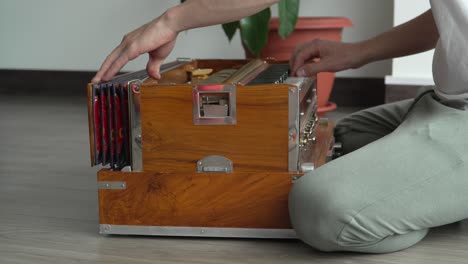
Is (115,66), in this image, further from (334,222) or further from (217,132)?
(334,222)

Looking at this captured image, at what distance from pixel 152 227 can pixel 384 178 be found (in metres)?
0.44

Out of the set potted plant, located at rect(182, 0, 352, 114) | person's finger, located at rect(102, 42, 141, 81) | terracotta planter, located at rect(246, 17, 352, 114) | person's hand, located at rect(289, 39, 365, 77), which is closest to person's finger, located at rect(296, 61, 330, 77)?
person's hand, located at rect(289, 39, 365, 77)

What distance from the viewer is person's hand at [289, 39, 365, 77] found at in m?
1.57

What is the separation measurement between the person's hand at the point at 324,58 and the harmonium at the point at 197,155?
8.7 inches

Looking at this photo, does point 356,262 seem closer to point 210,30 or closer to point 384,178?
point 384,178

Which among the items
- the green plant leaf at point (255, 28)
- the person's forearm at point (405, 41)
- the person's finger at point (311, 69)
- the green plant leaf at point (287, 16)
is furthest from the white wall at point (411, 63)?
the person's finger at point (311, 69)

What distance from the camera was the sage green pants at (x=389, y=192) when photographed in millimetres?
1180

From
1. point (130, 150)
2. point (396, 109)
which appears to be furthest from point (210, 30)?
point (130, 150)

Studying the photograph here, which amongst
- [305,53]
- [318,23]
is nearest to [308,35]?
[318,23]

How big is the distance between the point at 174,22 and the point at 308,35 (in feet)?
5.24

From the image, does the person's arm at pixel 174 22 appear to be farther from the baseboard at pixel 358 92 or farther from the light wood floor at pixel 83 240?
the baseboard at pixel 358 92

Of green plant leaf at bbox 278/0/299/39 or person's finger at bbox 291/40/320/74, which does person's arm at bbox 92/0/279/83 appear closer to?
person's finger at bbox 291/40/320/74

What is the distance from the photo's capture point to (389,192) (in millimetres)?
1194

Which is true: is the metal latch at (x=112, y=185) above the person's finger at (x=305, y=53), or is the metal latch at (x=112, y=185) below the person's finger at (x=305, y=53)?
below
